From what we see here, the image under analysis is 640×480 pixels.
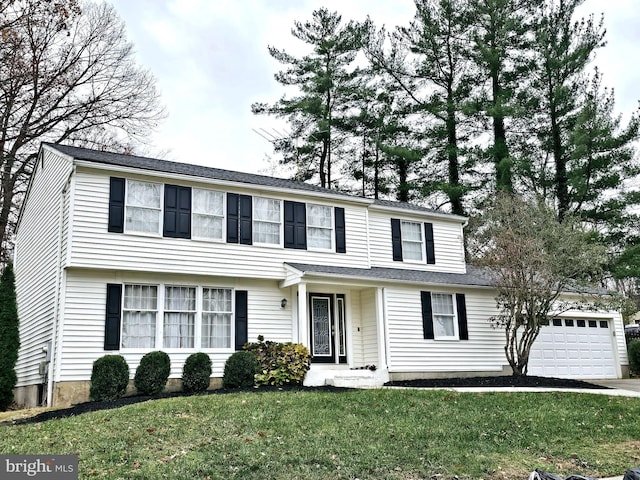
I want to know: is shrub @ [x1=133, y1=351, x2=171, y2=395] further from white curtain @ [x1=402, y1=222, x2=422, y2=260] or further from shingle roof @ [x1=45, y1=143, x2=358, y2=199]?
white curtain @ [x1=402, y1=222, x2=422, y2=260]

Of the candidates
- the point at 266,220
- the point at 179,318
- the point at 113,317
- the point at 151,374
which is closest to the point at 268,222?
the point at 266,220

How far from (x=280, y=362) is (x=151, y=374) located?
2.95 metres

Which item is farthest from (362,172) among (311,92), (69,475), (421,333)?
(69,475)

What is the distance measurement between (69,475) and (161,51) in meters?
17.4

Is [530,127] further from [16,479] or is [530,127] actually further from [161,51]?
[16,479]

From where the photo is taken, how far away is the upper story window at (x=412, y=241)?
18781 mm

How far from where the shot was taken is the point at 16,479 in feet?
20.0

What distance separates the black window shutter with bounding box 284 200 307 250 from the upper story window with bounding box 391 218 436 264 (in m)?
3.29

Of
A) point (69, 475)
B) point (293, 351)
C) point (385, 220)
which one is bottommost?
point (69, 475)

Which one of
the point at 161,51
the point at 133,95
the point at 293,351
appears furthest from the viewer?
the point at 133,95

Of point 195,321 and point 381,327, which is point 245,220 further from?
point 381,327

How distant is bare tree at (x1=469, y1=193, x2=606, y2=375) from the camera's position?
16.5 meters

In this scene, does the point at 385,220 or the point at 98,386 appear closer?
the point at 98,386

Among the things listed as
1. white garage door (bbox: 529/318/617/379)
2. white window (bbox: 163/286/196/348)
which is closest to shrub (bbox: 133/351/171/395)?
white window (bbox: 163/286/196/348)
